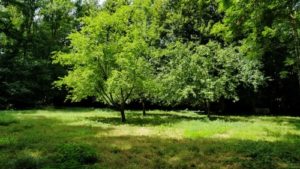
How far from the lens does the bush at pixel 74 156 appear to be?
28.9 feet

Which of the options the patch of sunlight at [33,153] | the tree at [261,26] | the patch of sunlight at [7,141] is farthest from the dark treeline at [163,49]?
the patch of sunlight at [33,153]

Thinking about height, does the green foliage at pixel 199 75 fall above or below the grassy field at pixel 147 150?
above

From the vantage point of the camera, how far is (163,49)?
30.8 m

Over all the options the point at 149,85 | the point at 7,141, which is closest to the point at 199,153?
the point at 7,141

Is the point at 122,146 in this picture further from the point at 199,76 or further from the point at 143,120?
the point at 199,76

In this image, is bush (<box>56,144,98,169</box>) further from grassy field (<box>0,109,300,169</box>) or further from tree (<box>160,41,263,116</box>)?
tree (<box>160,41,263,116</box>)

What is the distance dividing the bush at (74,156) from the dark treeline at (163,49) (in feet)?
18.5

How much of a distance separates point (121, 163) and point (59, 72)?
31.4 meters

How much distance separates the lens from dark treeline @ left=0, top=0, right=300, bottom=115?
1594 centimetres

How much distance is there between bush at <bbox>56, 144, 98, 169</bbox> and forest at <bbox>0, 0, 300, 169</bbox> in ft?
0.11

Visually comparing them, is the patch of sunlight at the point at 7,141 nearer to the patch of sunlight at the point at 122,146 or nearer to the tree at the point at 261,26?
the patch of sunlight at the point at 122,146

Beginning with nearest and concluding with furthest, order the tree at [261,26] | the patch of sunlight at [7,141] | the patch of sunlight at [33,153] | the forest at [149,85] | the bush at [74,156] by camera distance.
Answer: the bush at [74,156]
the patch of sunlight at [33,153]
the forest at [149,85]
the patch of sunlight at [7,141]
the tree at [261,26]

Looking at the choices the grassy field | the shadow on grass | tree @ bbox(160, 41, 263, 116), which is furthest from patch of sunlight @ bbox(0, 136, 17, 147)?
tree @ bbox(160, 41, 263, 116)

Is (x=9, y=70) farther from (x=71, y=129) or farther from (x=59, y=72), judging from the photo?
(x=71, y=129)
